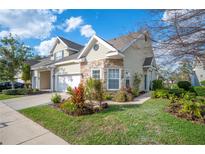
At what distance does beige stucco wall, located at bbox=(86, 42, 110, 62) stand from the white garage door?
204 centimetres

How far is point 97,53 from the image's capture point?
481 inches

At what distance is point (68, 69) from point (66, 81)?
1140 millimetres

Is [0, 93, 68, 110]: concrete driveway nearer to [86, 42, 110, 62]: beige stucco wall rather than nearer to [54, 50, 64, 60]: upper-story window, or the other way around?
[86, 42, 110, 62]: beige stucco wall

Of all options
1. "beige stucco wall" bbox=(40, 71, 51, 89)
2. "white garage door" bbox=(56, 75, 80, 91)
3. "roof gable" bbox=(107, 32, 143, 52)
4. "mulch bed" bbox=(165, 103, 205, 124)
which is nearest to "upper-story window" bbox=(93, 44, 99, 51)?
"roof gable" bbox=(107, 32, 143, 52)

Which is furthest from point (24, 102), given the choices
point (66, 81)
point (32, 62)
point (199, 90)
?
point (199, 90)

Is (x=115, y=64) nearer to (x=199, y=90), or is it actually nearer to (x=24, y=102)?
(x=199, y=90)

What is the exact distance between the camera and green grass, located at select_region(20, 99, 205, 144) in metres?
4.46

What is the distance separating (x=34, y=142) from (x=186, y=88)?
10.1 m

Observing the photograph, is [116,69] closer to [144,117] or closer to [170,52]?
[144,117]

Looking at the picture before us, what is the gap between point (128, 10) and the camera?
19.2ft

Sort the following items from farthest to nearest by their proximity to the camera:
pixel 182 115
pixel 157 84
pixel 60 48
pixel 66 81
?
1. pixel 60 48
2. pixel 66 81
3. pixel 157 84
4. pixel 182 115

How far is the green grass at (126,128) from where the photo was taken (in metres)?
4.46
